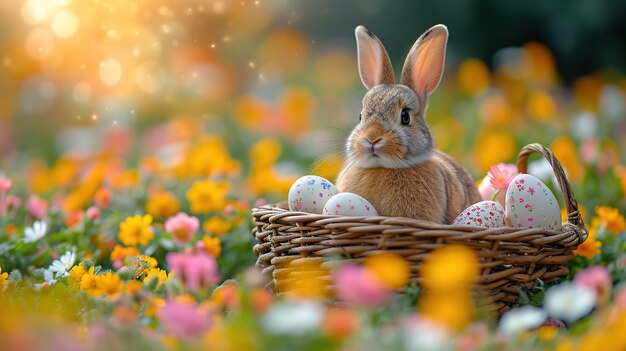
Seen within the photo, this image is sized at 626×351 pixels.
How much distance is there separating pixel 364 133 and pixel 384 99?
0.14 metres

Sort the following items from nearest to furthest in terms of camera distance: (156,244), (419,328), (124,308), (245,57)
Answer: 1. (419,328)
2. (124,308)
3. (156,244)
4. (245,57)

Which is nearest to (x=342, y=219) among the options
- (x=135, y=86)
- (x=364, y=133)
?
(x=364, y=133)

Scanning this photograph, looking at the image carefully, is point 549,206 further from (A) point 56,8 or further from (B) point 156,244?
(A) point 56,8

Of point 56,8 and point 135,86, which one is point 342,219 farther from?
point 135,86

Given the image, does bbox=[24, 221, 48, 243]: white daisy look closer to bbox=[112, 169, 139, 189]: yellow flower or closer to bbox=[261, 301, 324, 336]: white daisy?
bbox=[112, 169, 139, 189]: yellow flower

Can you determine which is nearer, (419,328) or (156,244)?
(419,328)

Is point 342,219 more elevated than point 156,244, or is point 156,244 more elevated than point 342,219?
point 156,244

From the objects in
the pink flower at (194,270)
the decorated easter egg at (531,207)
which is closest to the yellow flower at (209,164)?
the decorated easter egg at (531,207)

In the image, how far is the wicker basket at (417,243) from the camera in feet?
6.77

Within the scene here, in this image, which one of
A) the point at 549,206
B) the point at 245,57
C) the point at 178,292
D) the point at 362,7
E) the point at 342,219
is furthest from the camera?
the point at 362,7

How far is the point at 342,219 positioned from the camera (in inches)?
82.2

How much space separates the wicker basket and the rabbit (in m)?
0.27

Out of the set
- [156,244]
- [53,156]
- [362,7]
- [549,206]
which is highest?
[362,7]

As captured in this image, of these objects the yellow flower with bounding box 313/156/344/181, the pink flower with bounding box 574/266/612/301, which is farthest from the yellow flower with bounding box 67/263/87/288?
the pink flower with bounding box 574/266/612/301
